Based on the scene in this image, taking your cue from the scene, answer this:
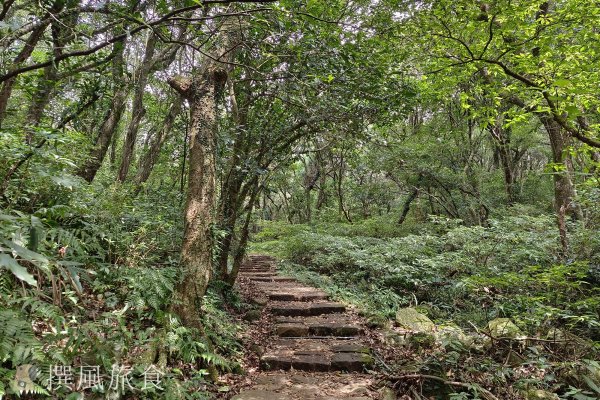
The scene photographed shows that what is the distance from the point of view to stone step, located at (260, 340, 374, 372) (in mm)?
4645

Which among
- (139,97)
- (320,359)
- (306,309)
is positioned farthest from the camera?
(306,309)

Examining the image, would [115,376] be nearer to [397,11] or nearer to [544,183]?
[397,11]

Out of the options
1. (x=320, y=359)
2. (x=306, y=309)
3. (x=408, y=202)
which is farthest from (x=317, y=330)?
(x=408, y=202)

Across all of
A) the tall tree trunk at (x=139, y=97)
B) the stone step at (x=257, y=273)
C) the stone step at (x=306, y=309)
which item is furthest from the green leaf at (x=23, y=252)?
the stone step at (x=257, y=273)

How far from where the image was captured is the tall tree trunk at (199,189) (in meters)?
4.34

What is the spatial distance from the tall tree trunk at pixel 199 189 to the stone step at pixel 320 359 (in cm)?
123

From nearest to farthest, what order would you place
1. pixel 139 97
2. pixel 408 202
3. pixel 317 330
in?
pixel 317 330, pixel 139 97, pixel 408 202

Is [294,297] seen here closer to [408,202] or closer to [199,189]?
[199,189]

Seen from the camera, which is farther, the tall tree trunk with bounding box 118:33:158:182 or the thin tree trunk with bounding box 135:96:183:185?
the thin tree trunk with bounding box 135:96:183:185

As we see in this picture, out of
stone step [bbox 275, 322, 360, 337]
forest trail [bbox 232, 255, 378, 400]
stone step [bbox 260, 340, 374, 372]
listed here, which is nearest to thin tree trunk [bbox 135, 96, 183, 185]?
forest trail [bbox 232, 255, 378, 400]

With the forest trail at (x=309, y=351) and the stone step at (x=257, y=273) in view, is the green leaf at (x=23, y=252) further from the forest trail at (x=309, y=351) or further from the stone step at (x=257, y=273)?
the stone step at (x=257, y=273)

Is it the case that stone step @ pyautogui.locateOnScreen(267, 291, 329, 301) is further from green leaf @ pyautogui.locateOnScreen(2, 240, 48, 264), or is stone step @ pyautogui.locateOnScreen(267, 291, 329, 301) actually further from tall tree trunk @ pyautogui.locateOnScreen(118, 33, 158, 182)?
green leaf @ pyautogui.locateOnScreen(2, 240, 48, 264)

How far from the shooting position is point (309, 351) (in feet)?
16.7

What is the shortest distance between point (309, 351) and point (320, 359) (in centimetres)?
34
